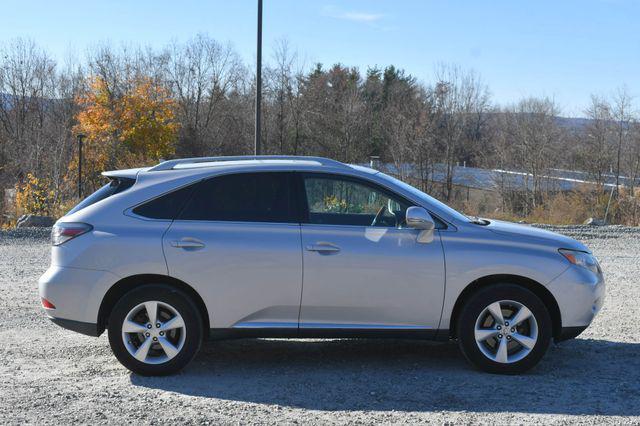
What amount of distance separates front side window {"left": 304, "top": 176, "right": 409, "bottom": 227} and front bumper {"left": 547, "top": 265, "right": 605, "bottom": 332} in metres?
1.36

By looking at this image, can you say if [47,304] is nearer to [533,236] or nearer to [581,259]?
[533,236]

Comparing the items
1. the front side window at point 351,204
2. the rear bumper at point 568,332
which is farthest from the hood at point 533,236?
the front side window at point 351,204

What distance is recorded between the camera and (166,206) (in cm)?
601

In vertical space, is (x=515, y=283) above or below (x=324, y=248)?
below

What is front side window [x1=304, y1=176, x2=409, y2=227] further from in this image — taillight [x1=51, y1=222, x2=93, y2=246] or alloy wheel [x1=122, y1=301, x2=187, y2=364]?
taillight [x1=51, y1=222, x2=93, y2=246]

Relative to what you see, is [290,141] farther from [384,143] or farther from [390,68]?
[390,68]

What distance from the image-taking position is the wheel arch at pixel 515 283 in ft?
19.7

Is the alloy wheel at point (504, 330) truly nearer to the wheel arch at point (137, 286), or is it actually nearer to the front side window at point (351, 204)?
the front side window at point (351, 204)

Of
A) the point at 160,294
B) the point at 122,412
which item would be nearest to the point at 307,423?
the point at 122,412

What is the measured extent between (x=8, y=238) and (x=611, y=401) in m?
14.4

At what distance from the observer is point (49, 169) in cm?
3525

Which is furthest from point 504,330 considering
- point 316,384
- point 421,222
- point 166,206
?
point 166,206

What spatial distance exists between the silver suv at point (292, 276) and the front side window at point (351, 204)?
2 cm

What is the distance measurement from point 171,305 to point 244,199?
102 centimetres
